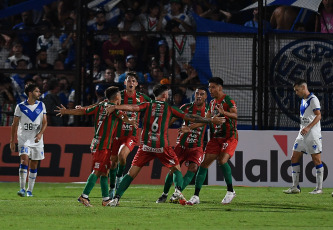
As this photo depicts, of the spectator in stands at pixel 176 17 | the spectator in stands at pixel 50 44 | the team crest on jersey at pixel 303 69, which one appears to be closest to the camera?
the team crest on jersey at pixel 303 69

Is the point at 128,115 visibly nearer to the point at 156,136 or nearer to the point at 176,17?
the point at 156,136

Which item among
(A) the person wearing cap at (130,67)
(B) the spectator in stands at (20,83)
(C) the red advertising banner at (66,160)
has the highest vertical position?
(A) the person wearing cap at (130,67)

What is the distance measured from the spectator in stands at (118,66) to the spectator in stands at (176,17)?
7.20 ft

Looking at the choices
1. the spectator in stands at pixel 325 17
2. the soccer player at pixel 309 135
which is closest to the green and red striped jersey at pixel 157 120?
the soccer player at pixel 309 135

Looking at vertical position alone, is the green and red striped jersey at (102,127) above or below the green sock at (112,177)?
above

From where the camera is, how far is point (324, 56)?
17.5m

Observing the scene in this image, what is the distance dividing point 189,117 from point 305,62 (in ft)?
20.6

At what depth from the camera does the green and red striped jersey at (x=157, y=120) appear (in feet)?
39.5

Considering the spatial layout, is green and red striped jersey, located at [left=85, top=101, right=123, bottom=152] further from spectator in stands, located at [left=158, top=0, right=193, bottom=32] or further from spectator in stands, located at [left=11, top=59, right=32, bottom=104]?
spectator in stands, located at [left=158, top=0, right=193, bottom=32]

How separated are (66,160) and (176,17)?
16.6 ft

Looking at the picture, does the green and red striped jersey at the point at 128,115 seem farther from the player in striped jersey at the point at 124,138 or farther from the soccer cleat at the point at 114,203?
the soccer cleat at the point at 114,203

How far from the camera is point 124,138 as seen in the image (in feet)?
44.8

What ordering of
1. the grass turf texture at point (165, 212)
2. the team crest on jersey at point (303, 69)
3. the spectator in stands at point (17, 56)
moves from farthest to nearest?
the spectator in stands at point (17, 56), the team crest on jersey at point (303, 69), the grass turf texture at point (165, 212)

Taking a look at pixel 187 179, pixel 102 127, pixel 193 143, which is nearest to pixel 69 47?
pixel 193 143
